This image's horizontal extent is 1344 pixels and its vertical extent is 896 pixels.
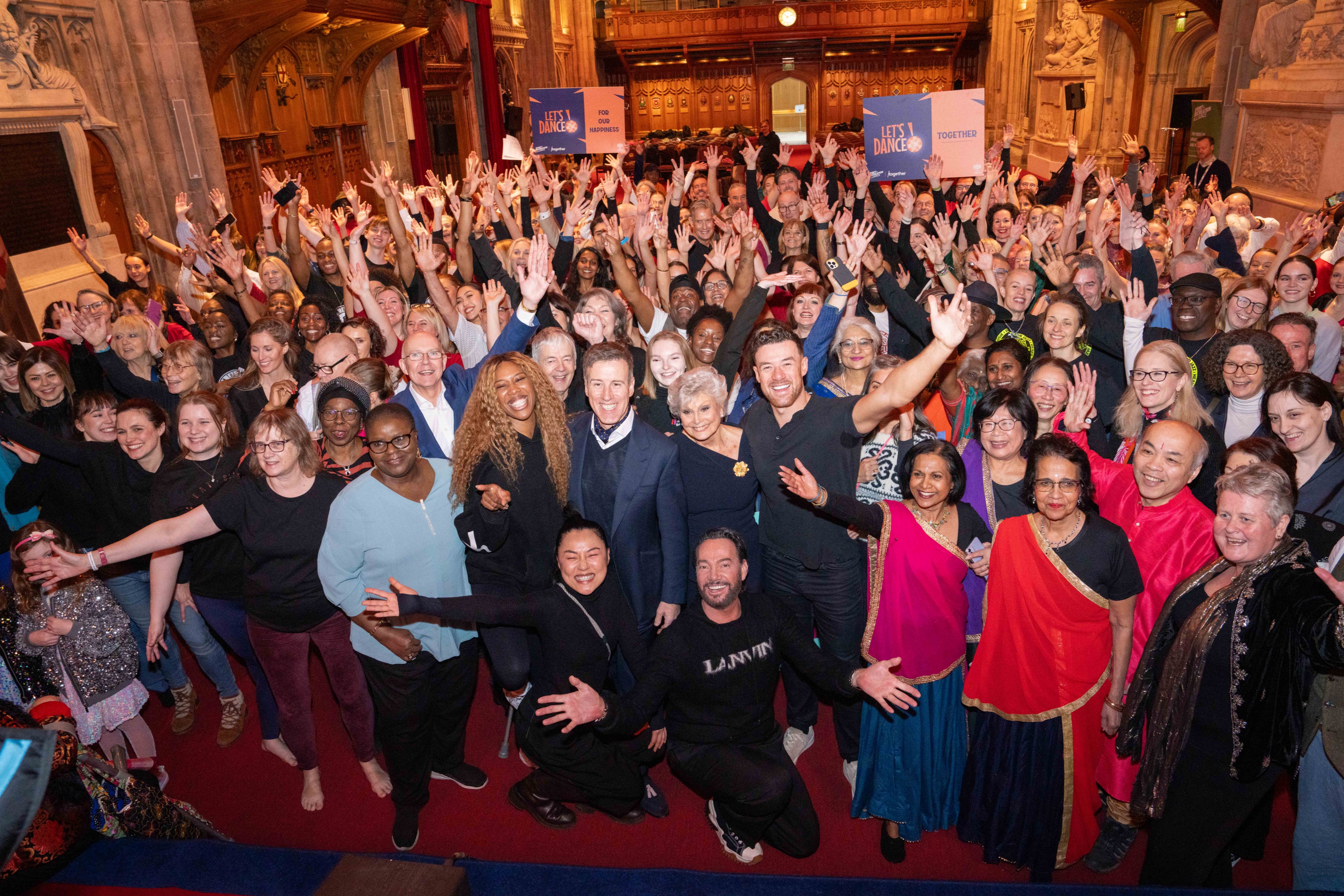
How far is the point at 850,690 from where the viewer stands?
2807mm

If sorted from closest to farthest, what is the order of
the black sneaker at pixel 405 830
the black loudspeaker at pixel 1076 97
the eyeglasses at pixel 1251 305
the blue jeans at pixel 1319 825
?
the blue jeans at pixel 1319 825
the black sneaker at pixel 405 830
the eyeglasses at pixel 1251 305
the black loudspeaker at pixel 1076 97

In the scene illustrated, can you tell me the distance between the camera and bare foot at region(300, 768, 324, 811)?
3.50 metres

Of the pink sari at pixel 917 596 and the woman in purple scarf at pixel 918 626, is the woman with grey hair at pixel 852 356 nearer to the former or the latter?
the woman in purple scarf at pixel 918 626

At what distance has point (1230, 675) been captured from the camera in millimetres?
2320

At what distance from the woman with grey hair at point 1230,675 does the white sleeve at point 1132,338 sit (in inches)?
72.9

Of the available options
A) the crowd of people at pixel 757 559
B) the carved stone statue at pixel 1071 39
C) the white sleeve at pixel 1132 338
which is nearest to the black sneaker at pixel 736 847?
the crowd of people at pixel 757 559

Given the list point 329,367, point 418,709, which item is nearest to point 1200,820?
point 418,709

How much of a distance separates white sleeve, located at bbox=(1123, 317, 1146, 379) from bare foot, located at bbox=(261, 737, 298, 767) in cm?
460

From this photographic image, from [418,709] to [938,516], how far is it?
217 centimetres

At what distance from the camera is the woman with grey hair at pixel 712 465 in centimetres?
318

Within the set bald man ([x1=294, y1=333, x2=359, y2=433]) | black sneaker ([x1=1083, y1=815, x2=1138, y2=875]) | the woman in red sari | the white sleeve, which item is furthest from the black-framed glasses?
bald man ([x1=294, y1=333, x2=359, y2=433])

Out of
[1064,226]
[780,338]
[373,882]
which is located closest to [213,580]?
[373,882]

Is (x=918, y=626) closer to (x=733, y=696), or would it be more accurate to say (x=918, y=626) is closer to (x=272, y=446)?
(x=733, y=696)

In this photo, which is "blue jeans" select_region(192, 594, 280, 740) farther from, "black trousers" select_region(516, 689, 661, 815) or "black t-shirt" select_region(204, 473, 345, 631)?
"black trousers" select_region(516, 689, 661, 815)
